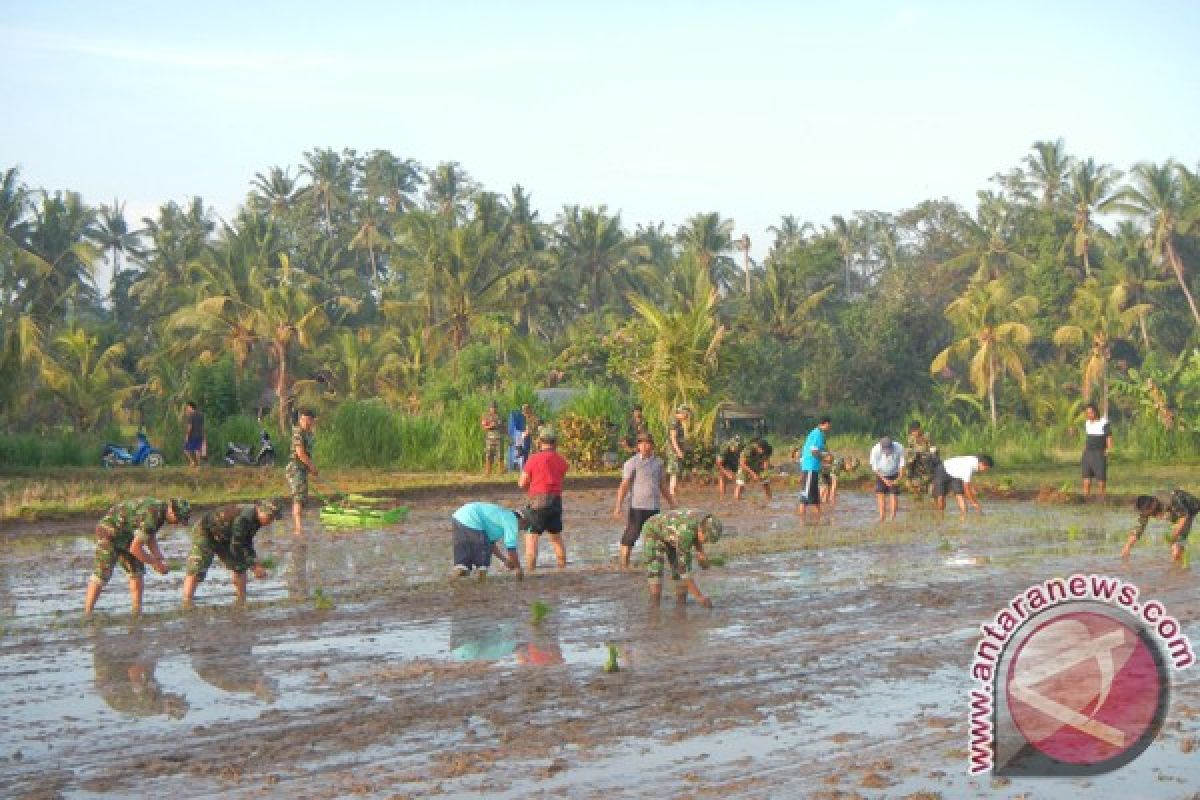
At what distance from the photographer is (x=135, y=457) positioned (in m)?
33.9

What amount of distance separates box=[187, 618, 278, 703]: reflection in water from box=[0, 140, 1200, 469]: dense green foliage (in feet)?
62.4

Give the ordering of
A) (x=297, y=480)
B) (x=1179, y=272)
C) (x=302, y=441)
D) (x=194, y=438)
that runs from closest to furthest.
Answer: (x=302, y=441) → (x=297, y=480) → (x=194, y=438) → (x=1179, y=272)

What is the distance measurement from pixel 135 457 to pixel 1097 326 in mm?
30987

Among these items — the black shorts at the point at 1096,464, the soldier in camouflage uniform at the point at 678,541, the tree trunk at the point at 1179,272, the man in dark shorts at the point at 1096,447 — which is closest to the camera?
the soldier in camouflage uniform at the point at 678,541

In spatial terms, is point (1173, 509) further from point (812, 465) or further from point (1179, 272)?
point (1179, 272)

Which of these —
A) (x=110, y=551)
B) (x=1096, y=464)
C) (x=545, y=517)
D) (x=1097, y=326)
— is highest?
(x=1097, y=326)

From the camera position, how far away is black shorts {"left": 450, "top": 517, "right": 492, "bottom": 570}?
15.0m

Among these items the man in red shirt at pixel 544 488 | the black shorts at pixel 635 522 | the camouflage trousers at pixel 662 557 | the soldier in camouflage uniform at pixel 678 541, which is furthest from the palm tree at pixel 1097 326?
the camouflage trousers at pixel 662 557

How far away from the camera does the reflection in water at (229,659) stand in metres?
10.6

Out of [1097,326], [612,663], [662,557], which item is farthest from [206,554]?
[1097,326]

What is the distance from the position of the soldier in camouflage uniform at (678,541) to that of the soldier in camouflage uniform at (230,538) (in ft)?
10.7

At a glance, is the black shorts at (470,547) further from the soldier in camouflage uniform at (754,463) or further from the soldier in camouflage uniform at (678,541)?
the soldier in camouflage uniform at (754,463)

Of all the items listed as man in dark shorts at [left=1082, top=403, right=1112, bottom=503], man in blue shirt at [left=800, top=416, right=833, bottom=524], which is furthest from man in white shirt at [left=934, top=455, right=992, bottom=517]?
man in dark shorts at [left=1082, top=403, right=1112, bottom=503]

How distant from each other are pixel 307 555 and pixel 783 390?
32.9 meters
